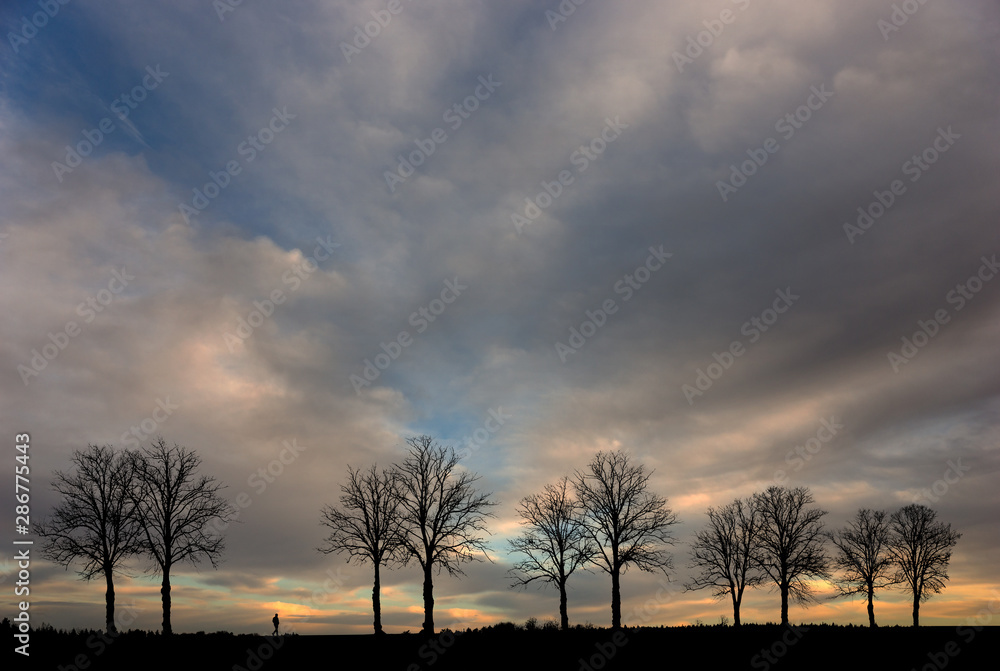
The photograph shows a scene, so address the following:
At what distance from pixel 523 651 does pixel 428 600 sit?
18784 mm

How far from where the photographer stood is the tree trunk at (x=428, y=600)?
4240 cm

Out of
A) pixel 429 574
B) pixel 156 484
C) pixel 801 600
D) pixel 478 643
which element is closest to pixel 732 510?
pixel 801 600

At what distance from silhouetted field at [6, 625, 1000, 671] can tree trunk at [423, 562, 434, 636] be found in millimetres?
11998

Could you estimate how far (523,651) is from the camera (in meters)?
26.8

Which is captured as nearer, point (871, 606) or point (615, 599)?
point (615, 599)

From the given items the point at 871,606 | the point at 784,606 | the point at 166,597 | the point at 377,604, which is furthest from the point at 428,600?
the point at 871,606

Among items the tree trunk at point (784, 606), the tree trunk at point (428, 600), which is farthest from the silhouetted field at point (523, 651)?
the tree trunk at point (784, 606)

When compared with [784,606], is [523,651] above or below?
above

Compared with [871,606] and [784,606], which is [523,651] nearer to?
[784,606]

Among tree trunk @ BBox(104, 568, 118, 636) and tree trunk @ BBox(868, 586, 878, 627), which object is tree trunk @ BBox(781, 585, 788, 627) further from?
tree trunk @ BBox(104, 568, 118, 636)

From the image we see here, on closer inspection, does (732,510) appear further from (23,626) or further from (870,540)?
(23,626)

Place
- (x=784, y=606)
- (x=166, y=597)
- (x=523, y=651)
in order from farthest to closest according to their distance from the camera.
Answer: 1. (x=784, y=606)
2. (x=166, y=597)
3. (x=523, y=651)

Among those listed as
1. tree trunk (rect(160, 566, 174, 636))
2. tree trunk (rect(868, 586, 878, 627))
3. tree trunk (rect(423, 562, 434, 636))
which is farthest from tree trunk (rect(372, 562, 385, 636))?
tree trunk (rect(868, 586, 878, 627))

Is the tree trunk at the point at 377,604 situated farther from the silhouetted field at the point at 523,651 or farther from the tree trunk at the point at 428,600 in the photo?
the silhouetted field at the point at 523,651
